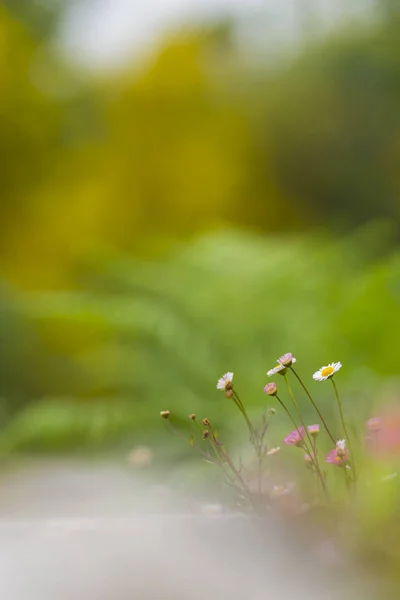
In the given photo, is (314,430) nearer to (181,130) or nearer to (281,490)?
(281,490)

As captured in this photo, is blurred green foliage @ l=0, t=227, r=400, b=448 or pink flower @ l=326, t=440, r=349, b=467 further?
blurred green foliage @ l=0, t=227, r=400, b=448

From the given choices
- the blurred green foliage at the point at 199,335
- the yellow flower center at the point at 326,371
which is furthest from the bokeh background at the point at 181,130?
the yellow flower center at the point at 326,371

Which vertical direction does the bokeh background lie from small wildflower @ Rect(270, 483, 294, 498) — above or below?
above

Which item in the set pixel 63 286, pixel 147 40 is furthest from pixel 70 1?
pixel 63 286

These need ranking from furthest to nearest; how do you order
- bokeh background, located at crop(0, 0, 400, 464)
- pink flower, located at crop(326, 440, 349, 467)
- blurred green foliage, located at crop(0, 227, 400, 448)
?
bokeh background, located at crop(0, 0, 400, 464), blurred green foliage, located at crop(0, 227, 400, 448), pink flower, located at crop(326, 440, 349, 467)

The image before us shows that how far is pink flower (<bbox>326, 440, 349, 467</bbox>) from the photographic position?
0.69 m

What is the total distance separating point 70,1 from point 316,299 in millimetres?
1986

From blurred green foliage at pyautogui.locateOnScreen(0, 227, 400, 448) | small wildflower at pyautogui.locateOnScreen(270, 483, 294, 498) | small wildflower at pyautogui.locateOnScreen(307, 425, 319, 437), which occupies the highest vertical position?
blurred green foliage at pyautogui.locateOnScreen(0, 227, 400, 448)

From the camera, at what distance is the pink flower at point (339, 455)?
0.69 meters

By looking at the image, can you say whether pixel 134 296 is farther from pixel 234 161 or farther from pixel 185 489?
pixel 185 489

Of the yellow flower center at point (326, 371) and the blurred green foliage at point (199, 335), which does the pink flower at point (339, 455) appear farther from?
the blurred green foliage at point (199, 335)

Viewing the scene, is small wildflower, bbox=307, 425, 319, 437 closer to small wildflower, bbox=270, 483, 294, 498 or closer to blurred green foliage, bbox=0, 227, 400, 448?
small wildflower, bbox=270, 483, 294, 498

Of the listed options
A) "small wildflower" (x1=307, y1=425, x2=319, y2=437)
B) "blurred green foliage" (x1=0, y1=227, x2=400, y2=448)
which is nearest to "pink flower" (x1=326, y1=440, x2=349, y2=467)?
"small wildflower" (x1=307, y1=425, x2=319, y2=437)

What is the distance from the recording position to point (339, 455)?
696mm
